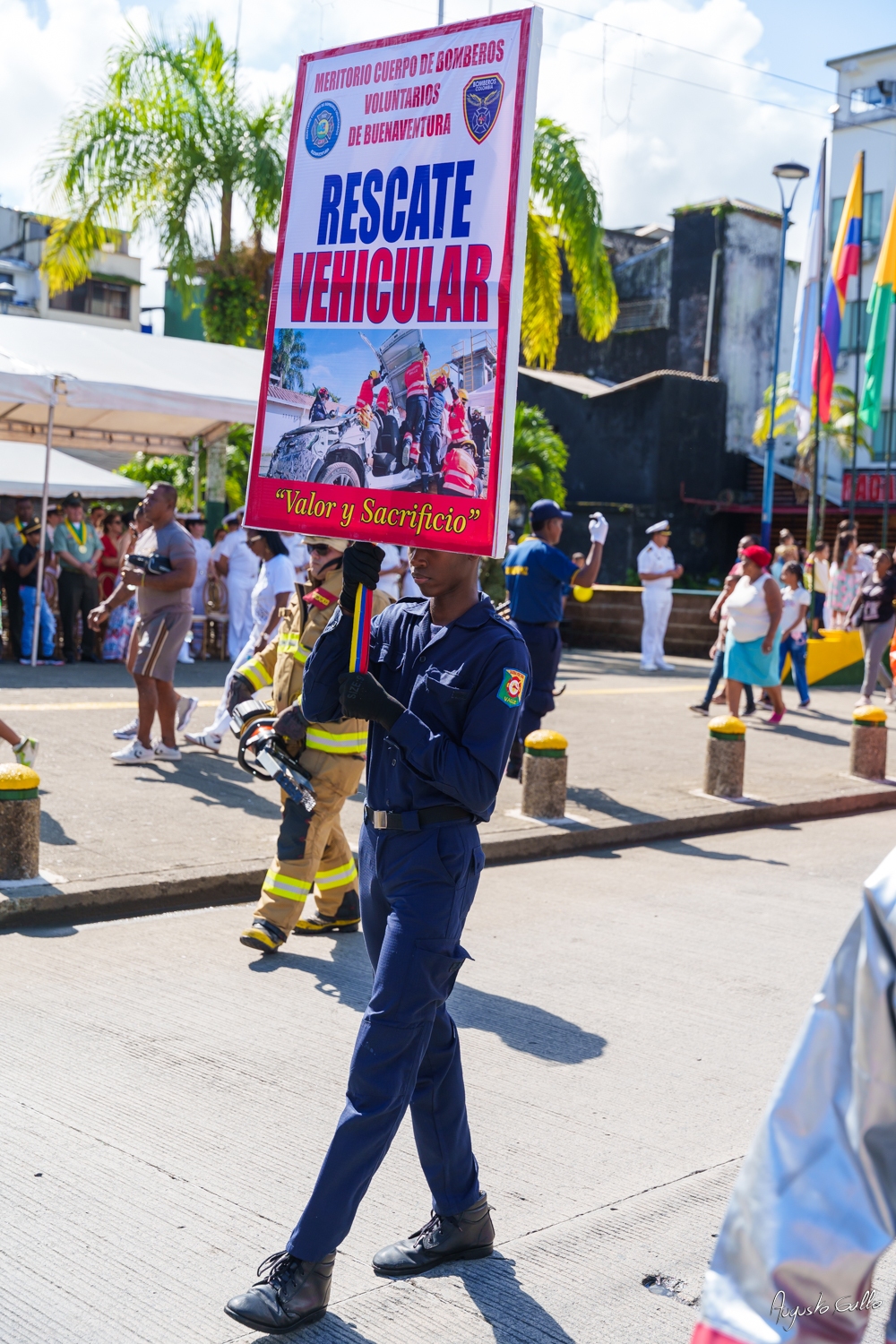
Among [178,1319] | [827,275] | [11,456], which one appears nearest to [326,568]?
[178,1319]

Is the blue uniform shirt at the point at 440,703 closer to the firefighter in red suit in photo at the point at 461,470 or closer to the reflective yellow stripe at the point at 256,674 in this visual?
the firefighter in red suit in photo at the point at 461,470

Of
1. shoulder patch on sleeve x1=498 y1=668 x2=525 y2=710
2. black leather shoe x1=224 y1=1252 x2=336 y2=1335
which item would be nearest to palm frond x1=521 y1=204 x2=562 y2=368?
shoulder patch on sleeve x1=498 y1=668 x2=525 y2=710

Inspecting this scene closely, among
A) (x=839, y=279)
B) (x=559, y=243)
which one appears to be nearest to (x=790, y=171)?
(x=839, y=279)

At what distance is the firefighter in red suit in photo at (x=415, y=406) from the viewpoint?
3.58 meters

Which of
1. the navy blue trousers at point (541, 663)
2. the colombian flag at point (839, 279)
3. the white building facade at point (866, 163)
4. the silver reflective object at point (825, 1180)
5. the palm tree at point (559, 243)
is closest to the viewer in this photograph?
the silver reflective object at point (825, 1180)

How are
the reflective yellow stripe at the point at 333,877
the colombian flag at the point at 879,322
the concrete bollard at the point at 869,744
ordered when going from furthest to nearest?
the colombian flag at the point at 879,322 < the concrete bollard at the point at 869,744 < the reflective yellow stripe at the point at 333,877

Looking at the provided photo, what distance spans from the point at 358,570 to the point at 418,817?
2.05 feet

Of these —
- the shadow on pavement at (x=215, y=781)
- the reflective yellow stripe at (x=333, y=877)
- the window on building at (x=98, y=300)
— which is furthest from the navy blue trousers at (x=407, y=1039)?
the window on building at (x=98, y=300)

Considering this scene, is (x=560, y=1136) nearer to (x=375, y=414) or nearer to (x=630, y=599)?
(x=375, y=414)

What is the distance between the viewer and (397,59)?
3666 millimetres

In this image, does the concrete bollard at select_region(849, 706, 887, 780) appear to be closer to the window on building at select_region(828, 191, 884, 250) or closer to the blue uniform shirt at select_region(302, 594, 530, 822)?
the blue uniform shirt at select_region(302, 594, 530, 822)

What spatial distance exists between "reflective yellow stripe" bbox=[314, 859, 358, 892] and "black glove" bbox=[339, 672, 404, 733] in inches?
130

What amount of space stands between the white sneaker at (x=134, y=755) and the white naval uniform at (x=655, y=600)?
10740mm

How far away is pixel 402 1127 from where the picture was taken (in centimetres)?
439
